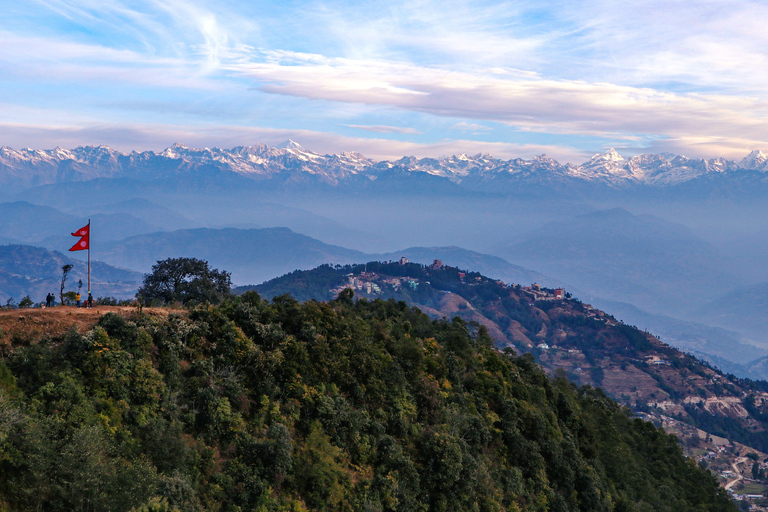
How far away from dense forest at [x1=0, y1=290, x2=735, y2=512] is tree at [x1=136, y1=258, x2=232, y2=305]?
12.8 meters

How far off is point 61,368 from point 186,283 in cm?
2895

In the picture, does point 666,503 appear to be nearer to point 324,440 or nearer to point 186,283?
point 324,440

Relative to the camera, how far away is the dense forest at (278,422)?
23.9 meters

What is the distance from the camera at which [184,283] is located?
57.0 meters

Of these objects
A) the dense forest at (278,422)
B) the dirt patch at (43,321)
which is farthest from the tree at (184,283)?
the dirt patch at (43,321)

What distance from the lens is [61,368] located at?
28.3 meters

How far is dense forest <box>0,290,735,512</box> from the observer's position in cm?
2386

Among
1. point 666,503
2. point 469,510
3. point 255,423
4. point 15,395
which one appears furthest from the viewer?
point 666,503

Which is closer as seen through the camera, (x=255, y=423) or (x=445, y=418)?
(x=255, y=423)

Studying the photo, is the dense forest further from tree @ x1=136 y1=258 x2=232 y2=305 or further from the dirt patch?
tree @ x1=136 y1=258 x2=232 y2=305

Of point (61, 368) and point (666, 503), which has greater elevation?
point (61, 368)

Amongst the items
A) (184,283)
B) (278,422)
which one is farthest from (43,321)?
(184,283)

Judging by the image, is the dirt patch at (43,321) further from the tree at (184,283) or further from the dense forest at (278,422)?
the tree at (184,283)

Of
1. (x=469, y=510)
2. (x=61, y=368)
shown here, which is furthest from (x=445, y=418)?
(x=61, y=368)
